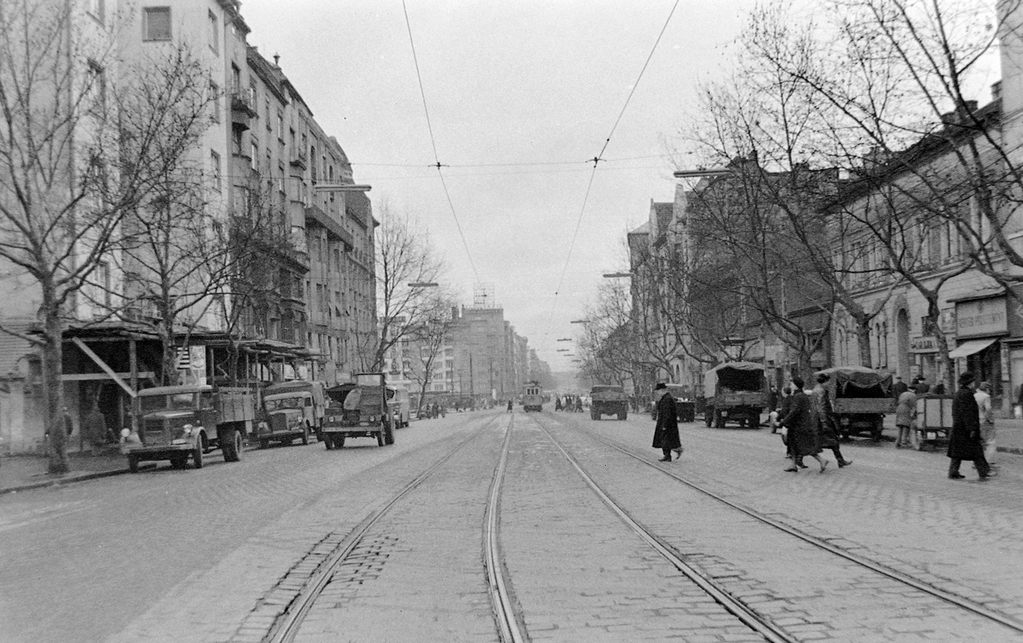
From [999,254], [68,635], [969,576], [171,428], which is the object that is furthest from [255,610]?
[999,254]

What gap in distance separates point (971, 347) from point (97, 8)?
32470mm

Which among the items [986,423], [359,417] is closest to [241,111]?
[359,417]

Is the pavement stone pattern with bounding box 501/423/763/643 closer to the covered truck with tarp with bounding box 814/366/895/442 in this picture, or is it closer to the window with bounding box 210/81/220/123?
the window with bounding box 210/81/220/123

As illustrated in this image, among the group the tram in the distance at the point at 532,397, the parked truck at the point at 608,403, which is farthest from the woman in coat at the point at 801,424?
the tram in the distance at the point at 532,397

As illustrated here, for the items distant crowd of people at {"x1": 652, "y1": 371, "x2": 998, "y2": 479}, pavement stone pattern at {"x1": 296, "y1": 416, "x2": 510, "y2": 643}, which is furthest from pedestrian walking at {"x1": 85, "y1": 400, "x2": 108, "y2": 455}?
pavement stone pattern at {"x1": 296, "y1": 416, "x2": 510, "y2": 643}

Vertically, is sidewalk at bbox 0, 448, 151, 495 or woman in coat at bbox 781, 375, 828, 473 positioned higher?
woman in coat at bbox 781, 375, 828, 473

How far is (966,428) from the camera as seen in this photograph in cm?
1502

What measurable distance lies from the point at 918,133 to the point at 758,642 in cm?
1858

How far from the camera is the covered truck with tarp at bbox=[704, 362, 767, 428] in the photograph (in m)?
43.9

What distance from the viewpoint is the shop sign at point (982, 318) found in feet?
111

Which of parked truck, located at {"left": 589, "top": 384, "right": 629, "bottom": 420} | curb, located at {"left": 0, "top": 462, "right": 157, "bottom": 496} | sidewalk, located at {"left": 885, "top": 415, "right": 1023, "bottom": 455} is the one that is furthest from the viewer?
parked truck, located at {"left": 589, "top": 384, "right": 629, "bottom": 420}

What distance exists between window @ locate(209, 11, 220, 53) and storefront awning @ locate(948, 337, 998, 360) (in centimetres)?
3320

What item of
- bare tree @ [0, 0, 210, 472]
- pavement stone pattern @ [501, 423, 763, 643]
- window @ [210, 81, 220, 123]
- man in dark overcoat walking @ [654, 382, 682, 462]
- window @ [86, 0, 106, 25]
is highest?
window @ [86, 0, 106, 25]

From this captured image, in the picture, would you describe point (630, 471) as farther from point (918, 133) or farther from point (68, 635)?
point (68, 635)
